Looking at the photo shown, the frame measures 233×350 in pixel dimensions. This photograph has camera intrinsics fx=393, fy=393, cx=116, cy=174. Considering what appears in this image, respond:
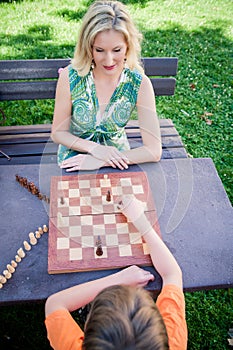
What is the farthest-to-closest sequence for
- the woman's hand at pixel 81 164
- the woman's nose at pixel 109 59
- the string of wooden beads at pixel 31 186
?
the woman's nose at pixel 109 59 < the woman's hand at pixel 81 164 < the string of wooden beads at pixel 31 186

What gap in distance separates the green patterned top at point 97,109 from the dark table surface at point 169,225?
19.1 inches

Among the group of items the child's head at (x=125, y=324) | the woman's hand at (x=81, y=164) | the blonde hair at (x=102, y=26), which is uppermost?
the blonde hair at (x=102, y=26)

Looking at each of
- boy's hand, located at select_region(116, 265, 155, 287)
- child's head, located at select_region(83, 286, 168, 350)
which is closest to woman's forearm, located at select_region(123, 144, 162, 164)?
boy's hand, located at select_region(116, 265, 155, 287)

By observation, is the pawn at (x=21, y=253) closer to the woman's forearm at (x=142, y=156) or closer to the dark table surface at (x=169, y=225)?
the dark table surface at (x=169, y=225)

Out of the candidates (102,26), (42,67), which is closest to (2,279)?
(102,26)

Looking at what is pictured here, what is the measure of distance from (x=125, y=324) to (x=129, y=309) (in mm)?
60

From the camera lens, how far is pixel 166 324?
1.57 m

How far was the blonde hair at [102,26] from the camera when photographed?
224 centimetres

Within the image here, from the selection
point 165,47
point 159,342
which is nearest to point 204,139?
point 165,47

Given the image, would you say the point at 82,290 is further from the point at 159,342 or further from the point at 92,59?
the point at 92,59

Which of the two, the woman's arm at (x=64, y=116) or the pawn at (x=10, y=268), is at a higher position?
the woman's arm at (x=64, y=116)

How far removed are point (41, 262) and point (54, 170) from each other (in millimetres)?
616

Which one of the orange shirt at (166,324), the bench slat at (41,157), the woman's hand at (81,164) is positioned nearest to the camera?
the orange shirt at (166,324)

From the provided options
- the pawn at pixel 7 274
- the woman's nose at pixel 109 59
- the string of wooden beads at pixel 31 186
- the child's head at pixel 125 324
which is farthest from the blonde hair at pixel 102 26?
the child's head at pixel 125 324
